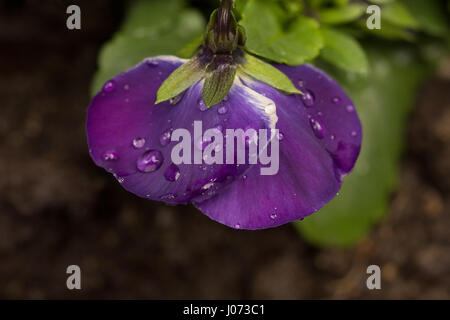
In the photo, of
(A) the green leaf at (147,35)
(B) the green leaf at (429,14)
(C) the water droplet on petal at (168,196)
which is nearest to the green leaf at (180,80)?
(C) the water droplet on petal at (168,196)

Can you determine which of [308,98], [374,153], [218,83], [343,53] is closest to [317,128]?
[308,98]

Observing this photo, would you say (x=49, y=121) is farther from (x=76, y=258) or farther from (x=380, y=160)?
(x=380, y=160)

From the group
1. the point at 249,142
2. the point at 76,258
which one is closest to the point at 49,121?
the point at 76,258

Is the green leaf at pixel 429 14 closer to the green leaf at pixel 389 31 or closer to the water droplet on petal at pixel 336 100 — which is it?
the green leaf at pixel 389 31

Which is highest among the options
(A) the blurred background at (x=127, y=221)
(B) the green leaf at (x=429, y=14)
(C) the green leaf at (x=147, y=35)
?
(B) the green leaf at (x=429, y=14)

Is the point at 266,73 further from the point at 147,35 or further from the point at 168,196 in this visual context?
the point at 147,35

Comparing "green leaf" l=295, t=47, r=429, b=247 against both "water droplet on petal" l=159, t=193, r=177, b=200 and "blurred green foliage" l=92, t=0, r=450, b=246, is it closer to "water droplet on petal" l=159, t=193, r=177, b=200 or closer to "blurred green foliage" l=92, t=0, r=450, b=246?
"blurred green foliage" l=92, t=0, r=450, b=246
